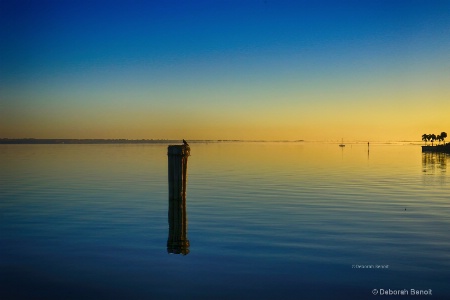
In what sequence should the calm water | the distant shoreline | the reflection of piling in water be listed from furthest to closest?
the distant shoreline, the reflection of piling in water, the calm water

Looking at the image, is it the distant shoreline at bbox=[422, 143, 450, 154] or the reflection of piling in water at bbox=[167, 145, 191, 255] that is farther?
the distant shoreline at bbox=[422, 143, 450, 154]

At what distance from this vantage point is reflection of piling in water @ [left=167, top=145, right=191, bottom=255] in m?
14.9

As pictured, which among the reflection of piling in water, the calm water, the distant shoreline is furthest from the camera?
the distant shoreline

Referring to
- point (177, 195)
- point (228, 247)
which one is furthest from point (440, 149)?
point (177, 195)

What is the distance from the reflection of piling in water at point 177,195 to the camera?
1495cm

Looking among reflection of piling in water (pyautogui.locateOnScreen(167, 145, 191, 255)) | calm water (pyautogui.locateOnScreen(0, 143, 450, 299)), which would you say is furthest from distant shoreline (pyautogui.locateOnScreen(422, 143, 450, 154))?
reflection of piling in water (pyautogui.locateOnScreen(167, 145, 191, 255))

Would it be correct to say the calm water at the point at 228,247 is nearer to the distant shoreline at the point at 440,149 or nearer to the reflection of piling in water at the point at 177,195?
the reflection of piling in water at the point at 177,195

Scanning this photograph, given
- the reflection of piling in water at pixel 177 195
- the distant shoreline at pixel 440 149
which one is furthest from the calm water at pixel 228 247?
the distant shoreline at pixel 440 149

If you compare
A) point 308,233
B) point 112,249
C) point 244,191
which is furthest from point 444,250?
point 244,191

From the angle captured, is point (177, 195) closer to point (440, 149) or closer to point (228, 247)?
point (228, 247)

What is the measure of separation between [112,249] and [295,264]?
701 cm

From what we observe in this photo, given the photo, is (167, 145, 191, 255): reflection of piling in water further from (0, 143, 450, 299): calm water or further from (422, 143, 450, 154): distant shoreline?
(422, 143, 450, 154): distant shoreline

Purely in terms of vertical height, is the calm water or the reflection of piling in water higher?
the reflection of piling in water

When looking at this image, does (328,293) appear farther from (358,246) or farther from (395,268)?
(358,246)
